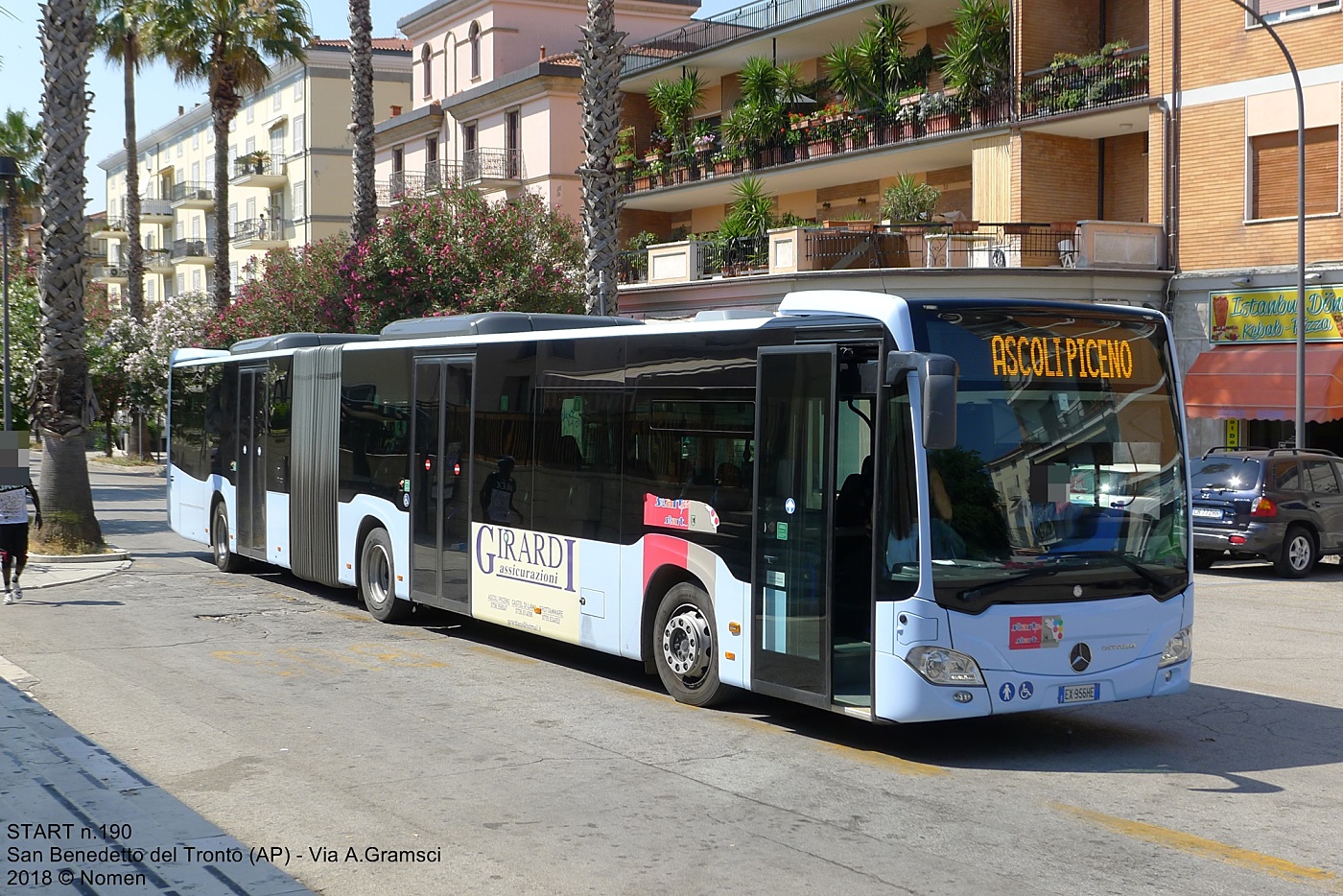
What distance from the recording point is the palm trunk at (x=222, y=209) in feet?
142

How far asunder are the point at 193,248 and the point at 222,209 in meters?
37.0

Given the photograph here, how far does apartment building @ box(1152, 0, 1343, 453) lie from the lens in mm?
26406

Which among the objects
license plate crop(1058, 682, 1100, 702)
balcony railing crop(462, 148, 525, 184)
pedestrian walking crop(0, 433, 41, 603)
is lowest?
license plate crop(1058, 682, 1100, 702)

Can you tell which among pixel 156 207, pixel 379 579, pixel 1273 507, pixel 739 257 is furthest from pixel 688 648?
pixel 156 207

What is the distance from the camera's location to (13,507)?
15.4 meters

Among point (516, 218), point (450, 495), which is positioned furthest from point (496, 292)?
point (450, 495)

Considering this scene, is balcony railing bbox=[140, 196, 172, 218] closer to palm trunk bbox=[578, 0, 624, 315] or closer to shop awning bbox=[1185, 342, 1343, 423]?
palm trunk bbox=[578, 0, 624, 315]

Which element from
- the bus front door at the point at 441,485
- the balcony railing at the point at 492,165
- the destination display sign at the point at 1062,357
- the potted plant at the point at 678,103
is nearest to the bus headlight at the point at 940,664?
the destination display sign at the point at 1062,357

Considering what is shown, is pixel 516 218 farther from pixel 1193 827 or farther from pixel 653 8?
pixel 1193 827

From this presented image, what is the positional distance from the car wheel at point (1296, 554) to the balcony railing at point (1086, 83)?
1254 centimetres

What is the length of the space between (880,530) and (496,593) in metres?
5.16

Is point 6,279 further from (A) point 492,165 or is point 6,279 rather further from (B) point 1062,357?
(B) point 1062,357

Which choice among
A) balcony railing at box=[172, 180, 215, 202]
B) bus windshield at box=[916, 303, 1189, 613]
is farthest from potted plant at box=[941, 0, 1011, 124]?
balcony railing at box=[172, 180, 215, 202]

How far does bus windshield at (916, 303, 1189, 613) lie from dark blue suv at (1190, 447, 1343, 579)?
38.8 feet
